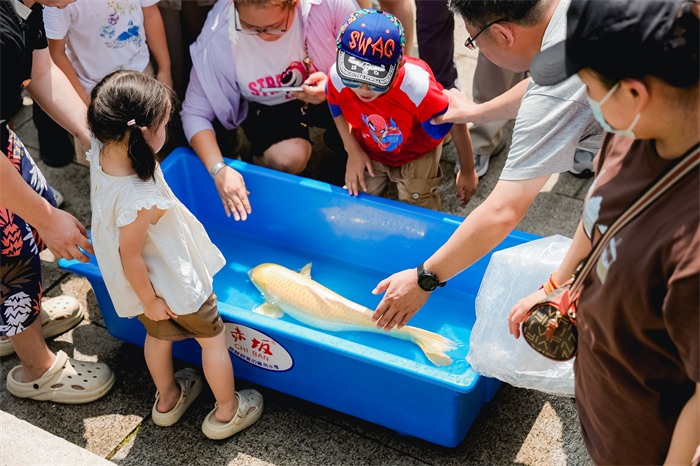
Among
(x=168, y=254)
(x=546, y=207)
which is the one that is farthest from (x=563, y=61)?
(x=546, y=207)

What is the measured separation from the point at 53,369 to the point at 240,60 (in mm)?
1550

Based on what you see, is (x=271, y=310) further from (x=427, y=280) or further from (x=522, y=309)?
(x=522, y=309)

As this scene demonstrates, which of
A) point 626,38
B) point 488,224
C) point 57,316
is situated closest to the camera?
point 626,38

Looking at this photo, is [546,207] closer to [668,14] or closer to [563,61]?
[563,61]

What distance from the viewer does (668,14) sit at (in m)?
0.91

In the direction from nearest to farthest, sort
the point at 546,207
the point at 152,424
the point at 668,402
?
the point at 668,402 → the point at 152,424 → the point at 546,207

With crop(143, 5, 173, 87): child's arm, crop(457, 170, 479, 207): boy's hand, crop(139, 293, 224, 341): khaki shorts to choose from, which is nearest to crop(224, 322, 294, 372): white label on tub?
crop(139, 293, 224, 341): khaki shorts

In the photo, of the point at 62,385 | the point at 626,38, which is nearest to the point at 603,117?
the point at 626,38

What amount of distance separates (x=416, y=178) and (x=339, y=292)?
0.65 metres

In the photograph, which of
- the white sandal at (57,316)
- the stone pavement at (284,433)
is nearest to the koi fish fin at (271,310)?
the stone pavement at (284,433)

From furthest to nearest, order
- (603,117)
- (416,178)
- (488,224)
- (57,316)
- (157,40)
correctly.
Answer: (157,40), (416,178), (57,316), (488,224), (603,117)

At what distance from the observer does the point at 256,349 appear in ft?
7.07

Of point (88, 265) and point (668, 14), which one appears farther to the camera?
point (88, 265)

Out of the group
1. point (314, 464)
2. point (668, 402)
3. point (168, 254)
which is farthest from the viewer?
point (314, 464)
